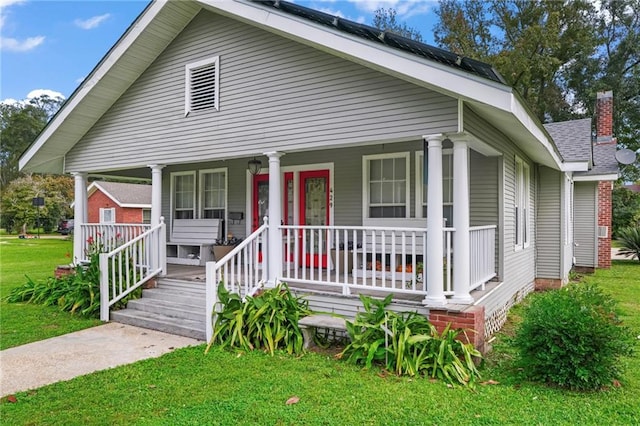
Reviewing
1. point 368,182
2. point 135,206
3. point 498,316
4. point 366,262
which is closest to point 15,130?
point 135,206

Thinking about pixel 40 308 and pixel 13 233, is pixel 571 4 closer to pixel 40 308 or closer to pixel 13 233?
pixel 40 308

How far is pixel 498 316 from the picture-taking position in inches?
261

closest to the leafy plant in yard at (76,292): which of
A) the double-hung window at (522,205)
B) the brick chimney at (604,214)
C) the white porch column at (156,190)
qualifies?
the white porch column at (156,190)

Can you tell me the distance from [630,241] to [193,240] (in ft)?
52.3

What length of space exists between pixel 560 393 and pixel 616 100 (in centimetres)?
2642

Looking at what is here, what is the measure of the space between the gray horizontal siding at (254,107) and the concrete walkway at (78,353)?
3.01 meters

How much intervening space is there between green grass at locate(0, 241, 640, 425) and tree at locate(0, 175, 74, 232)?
37488mm

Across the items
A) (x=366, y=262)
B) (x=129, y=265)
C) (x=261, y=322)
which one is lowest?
(x=261, y=322)

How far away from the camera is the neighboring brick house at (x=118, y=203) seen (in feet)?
87.9

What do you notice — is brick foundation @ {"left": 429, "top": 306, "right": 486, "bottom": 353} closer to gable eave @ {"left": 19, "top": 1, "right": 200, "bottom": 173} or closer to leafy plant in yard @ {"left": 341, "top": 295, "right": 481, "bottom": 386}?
leafy plant in yard @ {"left": 341, "top": 295, "right": 481, "bottom": 386}

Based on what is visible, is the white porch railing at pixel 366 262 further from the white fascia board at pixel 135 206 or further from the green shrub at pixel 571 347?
the white fascia board at pixel 135 206

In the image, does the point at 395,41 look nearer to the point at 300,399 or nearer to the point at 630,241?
the point at 300,399

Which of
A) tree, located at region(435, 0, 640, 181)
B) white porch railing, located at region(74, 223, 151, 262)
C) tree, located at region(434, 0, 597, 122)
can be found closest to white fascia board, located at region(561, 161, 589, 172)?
white porch railing, located at region(74, 223, 151, 262)

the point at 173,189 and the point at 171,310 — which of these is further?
the point at 173,189
